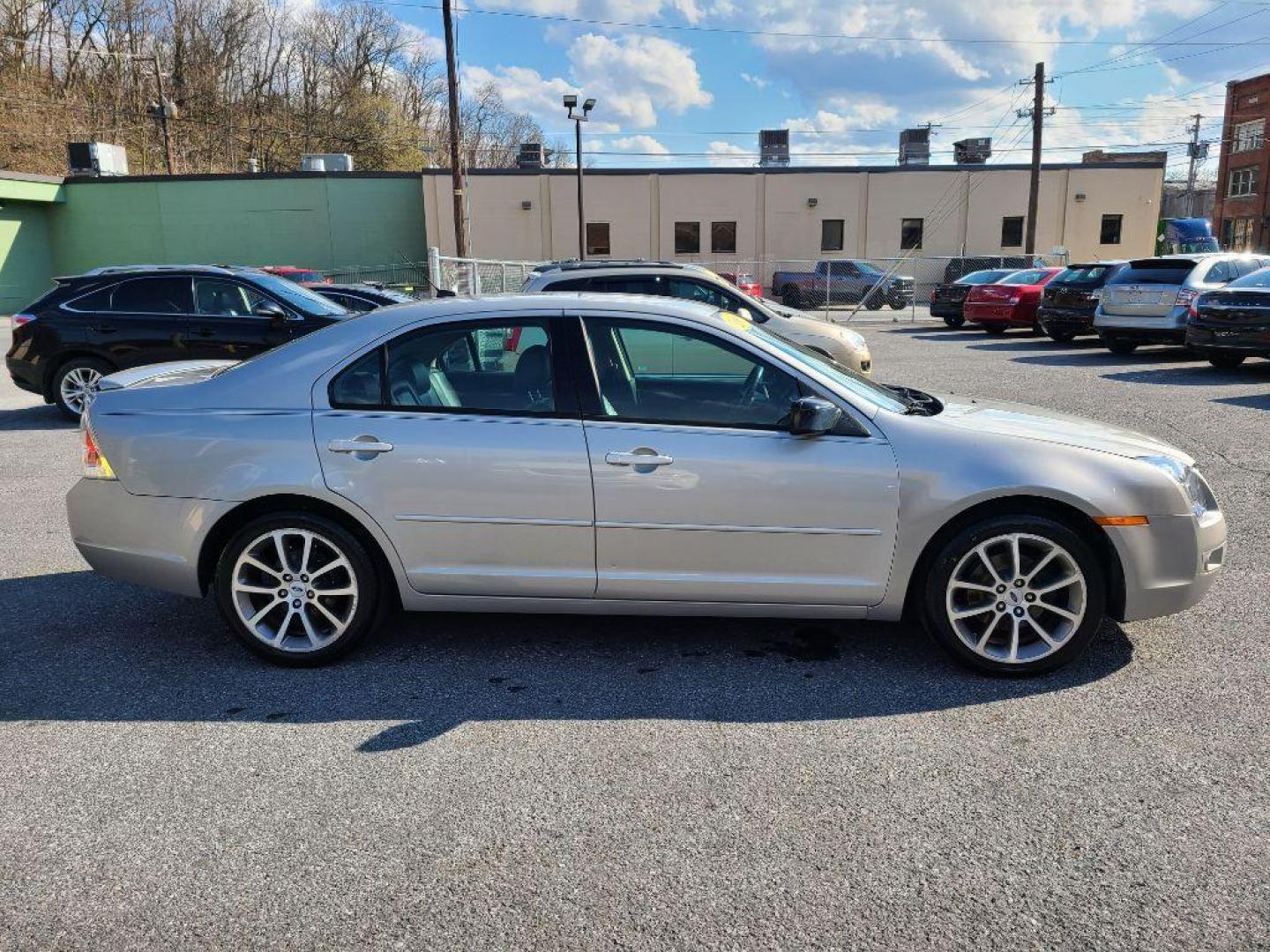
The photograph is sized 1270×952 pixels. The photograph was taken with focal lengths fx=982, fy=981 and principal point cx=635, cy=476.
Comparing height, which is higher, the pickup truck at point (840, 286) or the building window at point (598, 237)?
the building window at point (598, 237)

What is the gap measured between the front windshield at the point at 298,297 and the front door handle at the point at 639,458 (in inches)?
306

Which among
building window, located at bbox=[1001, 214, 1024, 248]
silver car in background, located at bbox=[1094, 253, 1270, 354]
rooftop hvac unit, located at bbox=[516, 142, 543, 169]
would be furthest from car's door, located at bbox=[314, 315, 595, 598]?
building window, located at bbox=[1001, 214, 1024, 248]

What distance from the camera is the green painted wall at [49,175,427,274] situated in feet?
120

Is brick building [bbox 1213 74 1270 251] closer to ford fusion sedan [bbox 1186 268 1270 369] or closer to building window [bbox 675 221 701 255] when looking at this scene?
building window [bbox 675 221 701 255]

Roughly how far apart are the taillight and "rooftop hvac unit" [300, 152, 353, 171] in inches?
1458

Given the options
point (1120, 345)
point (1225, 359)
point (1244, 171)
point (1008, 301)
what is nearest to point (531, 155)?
point (1008, 301)

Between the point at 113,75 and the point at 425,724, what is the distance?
56.3m

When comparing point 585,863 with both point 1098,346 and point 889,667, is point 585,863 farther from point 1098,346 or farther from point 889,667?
point 1098,346

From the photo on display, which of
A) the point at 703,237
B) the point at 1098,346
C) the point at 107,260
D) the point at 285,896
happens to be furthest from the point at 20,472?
the point at 703,237

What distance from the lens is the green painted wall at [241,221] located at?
36469mm

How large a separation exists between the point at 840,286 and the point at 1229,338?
72.5 feet

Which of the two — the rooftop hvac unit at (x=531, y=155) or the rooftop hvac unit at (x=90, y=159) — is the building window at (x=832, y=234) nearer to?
the rooftop hvac unit at (x=531, y=155)

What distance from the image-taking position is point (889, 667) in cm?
419

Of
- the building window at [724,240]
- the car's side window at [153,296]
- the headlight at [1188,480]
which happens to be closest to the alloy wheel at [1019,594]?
the headlight at [1188,480]
